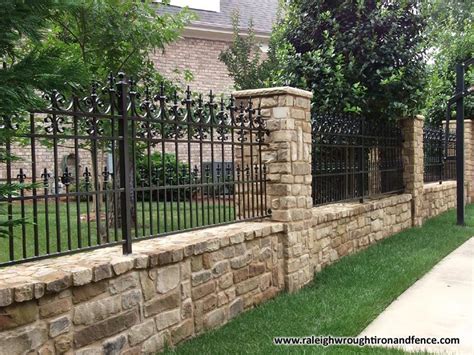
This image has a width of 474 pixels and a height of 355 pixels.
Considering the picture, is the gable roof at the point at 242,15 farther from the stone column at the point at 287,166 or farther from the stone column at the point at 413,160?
the stone column at the point at 287,166

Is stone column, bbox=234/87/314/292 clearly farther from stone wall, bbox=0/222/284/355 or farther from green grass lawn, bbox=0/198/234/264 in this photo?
green grass lawn, bbox=0/198/234/264

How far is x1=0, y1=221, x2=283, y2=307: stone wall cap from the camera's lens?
282cm

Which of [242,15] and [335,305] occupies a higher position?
[242,15]

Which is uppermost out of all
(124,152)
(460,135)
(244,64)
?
(244,64)

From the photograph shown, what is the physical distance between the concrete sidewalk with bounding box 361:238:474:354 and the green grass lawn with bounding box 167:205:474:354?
0.10 meters

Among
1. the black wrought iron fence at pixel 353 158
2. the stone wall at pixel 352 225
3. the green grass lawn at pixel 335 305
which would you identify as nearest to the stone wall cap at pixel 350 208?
the stone wall at pixel 352 225

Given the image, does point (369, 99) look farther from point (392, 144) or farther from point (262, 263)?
point (262, 263)

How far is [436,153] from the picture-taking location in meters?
12.9

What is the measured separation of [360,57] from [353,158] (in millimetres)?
1823

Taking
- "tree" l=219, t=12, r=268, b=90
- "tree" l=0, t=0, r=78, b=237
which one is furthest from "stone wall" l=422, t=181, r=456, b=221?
"tree" l=0, t=0, r=78, b=237

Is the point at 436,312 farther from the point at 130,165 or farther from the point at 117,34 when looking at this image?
the point at 117,34

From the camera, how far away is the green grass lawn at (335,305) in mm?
3871

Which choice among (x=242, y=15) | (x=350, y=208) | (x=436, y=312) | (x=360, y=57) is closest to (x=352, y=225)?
(x=350, y=208)

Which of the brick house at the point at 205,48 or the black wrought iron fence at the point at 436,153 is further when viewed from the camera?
the brick house at the point at 205,48
